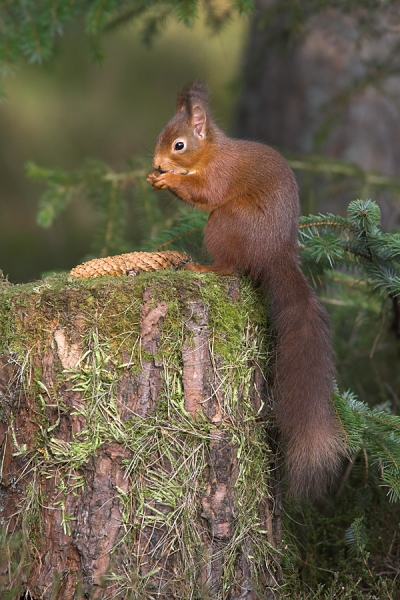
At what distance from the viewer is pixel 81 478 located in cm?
191

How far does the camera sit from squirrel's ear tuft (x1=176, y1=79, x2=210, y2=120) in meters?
2.44

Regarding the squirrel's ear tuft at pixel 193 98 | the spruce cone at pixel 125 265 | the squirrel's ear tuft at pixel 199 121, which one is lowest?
the spruce cone at pixel 125 265

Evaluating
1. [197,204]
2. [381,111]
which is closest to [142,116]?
[381,111]

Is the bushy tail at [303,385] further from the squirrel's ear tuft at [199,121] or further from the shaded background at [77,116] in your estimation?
the shaded background at [77,116]

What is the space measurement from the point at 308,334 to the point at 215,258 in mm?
402

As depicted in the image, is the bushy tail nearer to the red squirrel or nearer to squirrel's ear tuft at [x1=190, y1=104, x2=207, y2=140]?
the red squirrel

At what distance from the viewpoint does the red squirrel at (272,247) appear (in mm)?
1955

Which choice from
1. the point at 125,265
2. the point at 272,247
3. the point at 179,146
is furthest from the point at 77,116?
the point at 272,247

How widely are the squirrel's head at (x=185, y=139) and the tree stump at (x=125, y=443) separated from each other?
557 millimetres

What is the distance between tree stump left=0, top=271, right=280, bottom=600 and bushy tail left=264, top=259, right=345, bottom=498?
147 mm

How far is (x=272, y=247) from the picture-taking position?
2.14m

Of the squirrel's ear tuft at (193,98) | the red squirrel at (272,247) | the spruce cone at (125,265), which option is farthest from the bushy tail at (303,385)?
the squirrel's ear tuft at (193,98)

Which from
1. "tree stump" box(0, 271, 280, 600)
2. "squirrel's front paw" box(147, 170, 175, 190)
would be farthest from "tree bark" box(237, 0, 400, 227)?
"tree stump" box(0, 271, 280, 600)

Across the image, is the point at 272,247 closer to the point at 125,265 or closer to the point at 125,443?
the point at 125,265
